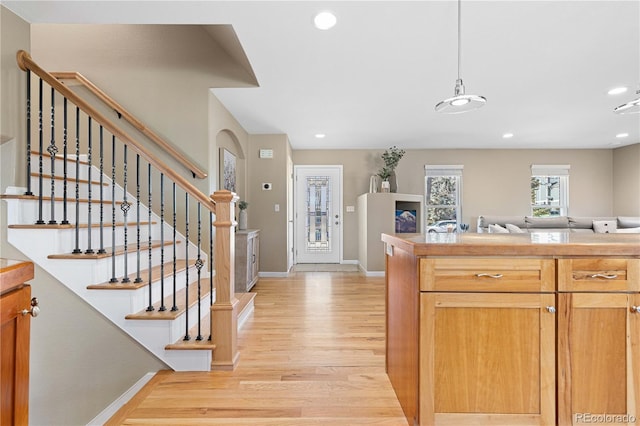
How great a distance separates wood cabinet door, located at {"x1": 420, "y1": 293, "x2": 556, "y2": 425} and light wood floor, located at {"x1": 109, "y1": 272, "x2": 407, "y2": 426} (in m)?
0.43

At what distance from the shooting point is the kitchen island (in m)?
1.32

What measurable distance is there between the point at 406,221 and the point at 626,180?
4579 mm

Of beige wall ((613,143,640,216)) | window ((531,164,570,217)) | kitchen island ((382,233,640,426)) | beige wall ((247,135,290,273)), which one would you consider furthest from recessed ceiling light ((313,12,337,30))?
beige wall ((613,143,640,216))

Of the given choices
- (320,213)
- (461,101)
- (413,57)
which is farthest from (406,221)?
(461,101)

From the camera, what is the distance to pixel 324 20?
2.20m

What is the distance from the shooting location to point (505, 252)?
1346 mm

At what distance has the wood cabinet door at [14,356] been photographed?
0.80 meters

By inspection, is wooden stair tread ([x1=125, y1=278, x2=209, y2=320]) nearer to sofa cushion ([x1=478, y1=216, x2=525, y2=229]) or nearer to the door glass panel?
the door glass panel

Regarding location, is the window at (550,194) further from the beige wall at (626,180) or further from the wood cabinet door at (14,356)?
the wood cabinet door at (14,356)

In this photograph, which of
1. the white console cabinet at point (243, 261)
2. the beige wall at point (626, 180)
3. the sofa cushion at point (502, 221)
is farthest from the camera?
the beige wall at point (626, 180)

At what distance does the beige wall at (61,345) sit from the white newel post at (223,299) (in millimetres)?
485

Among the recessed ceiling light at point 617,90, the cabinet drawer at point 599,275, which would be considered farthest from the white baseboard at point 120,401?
the recessed ceiling light at point 617,90

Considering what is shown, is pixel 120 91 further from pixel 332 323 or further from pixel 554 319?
pixel 554 319

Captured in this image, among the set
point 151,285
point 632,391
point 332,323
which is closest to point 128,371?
point 151,285
